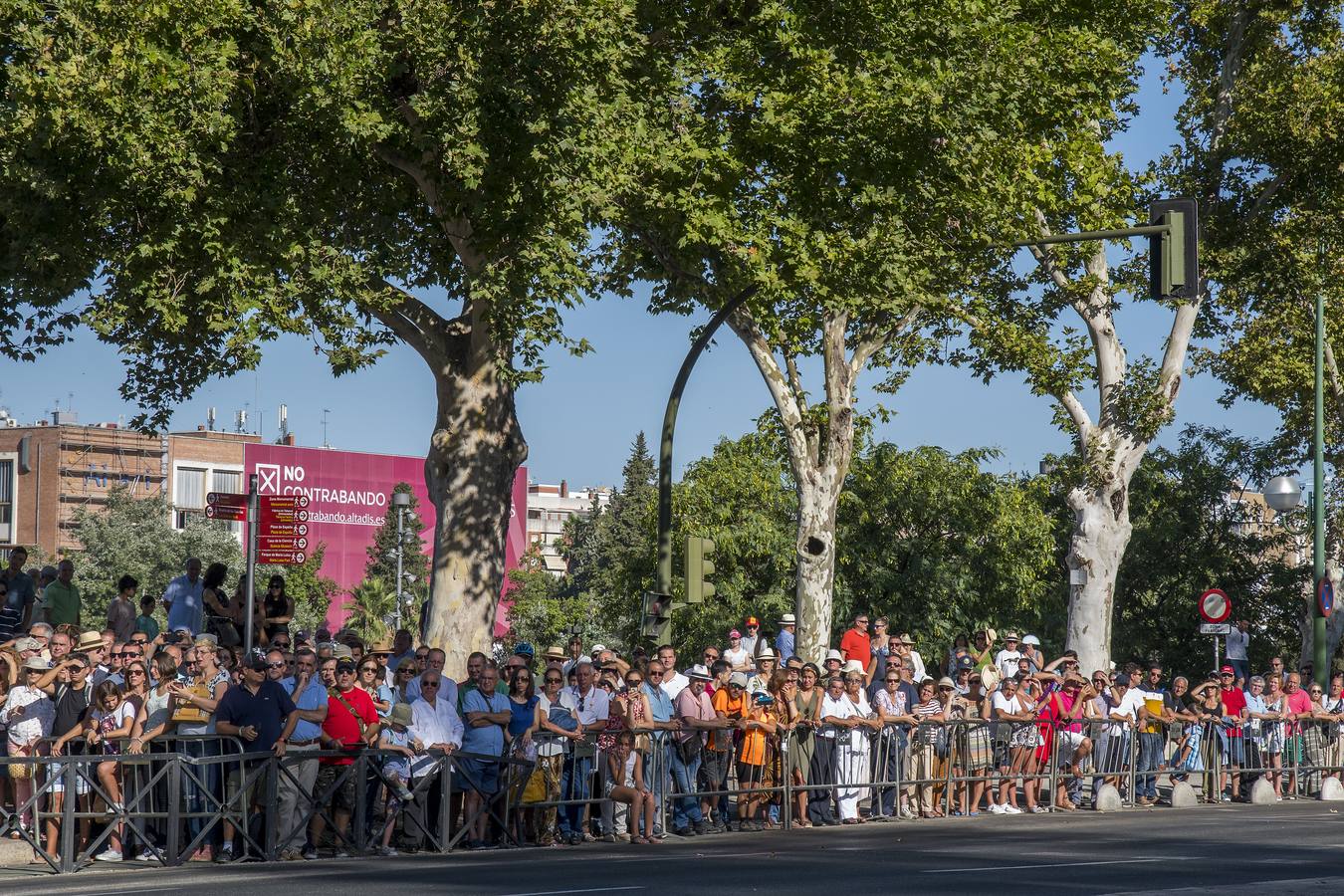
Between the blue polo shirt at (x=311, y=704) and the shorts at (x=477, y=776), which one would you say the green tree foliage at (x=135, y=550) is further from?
the blue polo shirt at (x=311, y=704)

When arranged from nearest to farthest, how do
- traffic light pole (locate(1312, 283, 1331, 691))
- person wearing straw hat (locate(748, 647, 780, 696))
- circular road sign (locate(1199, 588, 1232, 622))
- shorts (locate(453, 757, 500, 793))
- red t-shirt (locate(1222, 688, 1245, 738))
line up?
shorts (locate(453, 757, 500, 793)) < person wearing straw hat (locate(748, 647, 780, 696)) < red t-shirt (locate(1222, 688, 1245, 738)) < circular road sign (locate(1199, 588, 1232, 622)) < traffic light pole (locate(1312, 283, 1331, 691))

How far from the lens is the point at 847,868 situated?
549 inches

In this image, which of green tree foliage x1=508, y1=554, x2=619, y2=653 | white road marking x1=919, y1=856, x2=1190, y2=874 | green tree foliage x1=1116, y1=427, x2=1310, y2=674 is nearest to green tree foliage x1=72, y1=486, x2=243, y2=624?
green tree foliage x1=508, y1=554, x2=619, y2=653

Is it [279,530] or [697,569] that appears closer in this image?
[697,569]

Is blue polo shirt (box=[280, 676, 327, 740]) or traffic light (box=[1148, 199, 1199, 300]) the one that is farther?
traffic light (box=[1148, 199, 1199, 300])

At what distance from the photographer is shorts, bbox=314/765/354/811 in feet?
50.8

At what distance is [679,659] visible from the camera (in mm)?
60219

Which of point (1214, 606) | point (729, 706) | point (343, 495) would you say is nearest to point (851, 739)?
point (729, 706)

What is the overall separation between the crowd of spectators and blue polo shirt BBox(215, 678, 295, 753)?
0.02 m

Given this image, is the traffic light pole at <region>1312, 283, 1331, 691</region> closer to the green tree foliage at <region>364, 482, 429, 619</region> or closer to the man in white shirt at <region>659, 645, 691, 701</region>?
the man in white shirt at <region>659, 645, 691, 701</region>

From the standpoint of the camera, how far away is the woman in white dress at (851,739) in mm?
19594

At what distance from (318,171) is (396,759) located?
7138 millimetres

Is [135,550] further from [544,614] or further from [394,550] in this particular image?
[394,550]

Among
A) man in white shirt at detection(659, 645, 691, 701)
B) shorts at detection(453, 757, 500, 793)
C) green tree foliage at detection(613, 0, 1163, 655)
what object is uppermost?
green tree foliage at detection(613, 0, 1163, 655)
